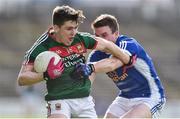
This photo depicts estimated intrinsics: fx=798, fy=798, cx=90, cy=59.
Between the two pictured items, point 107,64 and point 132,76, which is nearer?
point 107,64

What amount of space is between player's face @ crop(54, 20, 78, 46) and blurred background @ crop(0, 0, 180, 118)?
20006mm

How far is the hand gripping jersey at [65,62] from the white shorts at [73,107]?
60 mm

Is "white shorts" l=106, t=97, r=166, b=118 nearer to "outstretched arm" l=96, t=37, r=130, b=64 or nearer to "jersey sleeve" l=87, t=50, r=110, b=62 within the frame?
"jersey sleeve" l=87, t=50, r=110, b=62

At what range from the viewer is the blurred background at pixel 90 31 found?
1251 inches

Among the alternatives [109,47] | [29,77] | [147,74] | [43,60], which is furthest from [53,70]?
[147,74]

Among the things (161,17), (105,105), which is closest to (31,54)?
(105,105)

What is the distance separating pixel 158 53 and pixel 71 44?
26097 millimetres

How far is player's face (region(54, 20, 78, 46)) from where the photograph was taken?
9.46 m

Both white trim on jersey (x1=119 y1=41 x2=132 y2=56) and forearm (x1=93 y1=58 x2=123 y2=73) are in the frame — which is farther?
white trim on jersey (x1=119 y1=41 x2=132 y2=56)

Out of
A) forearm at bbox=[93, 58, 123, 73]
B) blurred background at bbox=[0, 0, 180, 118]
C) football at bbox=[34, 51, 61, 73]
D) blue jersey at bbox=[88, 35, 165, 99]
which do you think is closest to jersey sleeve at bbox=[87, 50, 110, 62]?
blue jersey at bbox=[88, 35, 165, 99]

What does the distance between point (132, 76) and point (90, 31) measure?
25.0 m

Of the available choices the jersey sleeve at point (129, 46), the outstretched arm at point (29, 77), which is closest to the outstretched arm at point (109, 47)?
the jersey sleeve at point (129, 46)

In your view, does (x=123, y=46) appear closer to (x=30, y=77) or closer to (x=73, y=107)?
(x=73, y=107)

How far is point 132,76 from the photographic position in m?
10.7
